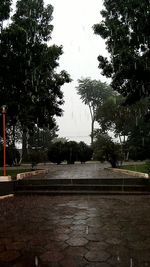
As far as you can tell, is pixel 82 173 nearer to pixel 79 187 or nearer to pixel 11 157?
pixel 79 187

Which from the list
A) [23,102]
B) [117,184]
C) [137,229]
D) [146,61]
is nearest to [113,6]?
[146,61]

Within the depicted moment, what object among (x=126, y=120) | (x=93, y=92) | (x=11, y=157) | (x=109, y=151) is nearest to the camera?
(x=109, y=151)

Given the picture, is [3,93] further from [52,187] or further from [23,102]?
[52,187]

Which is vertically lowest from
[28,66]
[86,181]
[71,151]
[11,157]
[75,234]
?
[75,234]

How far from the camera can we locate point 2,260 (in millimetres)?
4031

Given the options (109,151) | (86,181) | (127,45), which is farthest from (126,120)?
(86,181)

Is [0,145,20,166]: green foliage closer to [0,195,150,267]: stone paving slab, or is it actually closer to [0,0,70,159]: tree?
[0,0,70,159]: tree

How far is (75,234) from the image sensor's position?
17.5 ft

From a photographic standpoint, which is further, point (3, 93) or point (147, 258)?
point (3, 93)

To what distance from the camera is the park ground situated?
4.02 meters

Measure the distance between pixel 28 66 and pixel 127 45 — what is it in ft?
20.9

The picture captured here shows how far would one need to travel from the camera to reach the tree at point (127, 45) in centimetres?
1617

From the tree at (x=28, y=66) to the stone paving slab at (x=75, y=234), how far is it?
10.6 metres

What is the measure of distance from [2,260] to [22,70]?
14.9 meters
